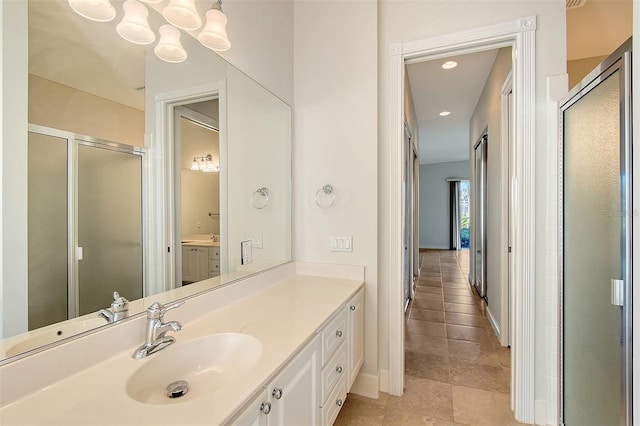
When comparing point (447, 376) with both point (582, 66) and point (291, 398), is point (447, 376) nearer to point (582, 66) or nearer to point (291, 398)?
point (291, 398)

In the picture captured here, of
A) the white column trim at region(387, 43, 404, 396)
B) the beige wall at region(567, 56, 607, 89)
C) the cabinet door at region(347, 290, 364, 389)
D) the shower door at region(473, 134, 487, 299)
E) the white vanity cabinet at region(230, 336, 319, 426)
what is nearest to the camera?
the white vanity cabinet at region(230, 336, 319, 426)

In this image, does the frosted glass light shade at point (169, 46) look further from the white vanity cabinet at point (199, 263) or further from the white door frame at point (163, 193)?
the white vanity cabinet at point (199, 263)

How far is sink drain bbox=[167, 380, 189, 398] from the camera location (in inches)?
37.2

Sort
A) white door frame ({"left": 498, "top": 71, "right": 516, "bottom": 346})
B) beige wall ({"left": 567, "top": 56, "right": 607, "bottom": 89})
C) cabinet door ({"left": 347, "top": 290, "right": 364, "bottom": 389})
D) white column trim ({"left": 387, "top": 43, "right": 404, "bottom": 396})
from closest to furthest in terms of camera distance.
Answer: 1. cabinet door ({"left": 347, "top": 290, "right": 364, "bottom": 389})
2. white column trim ({"left": 387, "top": 43, "right": 404, "bottom": 396})
3. white door frame ({"left": 498, "top": 71, "right": 516, "bottom": 346})
4. beige wall ({"left": 567, "top": 56, "right": 607, "bottom": 89})

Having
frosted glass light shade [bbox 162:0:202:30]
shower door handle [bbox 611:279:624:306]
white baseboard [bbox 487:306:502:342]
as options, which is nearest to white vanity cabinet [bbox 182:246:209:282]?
frosted glass light shade [bbox 162:0:202:30]

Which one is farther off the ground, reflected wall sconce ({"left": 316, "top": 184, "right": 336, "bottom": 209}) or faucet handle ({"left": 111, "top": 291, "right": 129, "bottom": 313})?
reflected wall sconce ({"left": 316, "top": 184, "right": 336, "bottom": 209})

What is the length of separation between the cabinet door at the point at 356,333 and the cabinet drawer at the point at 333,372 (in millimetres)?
104

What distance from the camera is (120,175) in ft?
3.67

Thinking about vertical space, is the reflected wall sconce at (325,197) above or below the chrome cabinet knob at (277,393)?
above

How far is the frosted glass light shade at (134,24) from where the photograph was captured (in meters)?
1.10

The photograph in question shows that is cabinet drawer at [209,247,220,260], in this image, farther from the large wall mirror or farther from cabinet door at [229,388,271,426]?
cabinet door at [229,388,271,426]

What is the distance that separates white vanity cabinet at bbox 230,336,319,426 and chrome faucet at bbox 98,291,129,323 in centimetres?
58

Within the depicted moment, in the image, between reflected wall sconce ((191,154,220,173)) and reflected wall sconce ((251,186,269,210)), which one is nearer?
reflected wall sconce ((191,154,220,173))

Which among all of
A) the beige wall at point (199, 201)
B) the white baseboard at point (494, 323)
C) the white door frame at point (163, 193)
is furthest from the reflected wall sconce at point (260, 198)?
the white baseboard at point (494, 323)
